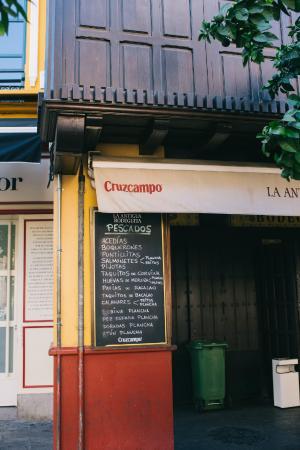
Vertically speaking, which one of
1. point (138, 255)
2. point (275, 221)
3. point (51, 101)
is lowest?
point (138, 255)

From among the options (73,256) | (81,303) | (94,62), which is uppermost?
(94,62)

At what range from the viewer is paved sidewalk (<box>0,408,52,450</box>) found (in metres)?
6.35

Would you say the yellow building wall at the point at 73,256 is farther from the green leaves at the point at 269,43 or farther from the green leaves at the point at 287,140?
the green leaves at the point at 287,140

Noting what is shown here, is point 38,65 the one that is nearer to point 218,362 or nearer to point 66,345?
point 66,345

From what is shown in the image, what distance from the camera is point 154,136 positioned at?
560 centimetres

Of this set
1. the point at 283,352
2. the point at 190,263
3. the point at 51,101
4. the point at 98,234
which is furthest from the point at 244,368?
the point at 51,101

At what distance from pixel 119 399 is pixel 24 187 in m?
4.08

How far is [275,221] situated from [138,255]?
141 inches

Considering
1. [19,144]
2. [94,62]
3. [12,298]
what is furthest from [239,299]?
[94,62]

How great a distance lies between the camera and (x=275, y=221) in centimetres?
853

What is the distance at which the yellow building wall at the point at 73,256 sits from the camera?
18.2ft

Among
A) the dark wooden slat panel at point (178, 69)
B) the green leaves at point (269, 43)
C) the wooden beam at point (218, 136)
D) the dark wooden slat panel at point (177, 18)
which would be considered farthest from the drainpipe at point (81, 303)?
the green leaves at point (269, 43)

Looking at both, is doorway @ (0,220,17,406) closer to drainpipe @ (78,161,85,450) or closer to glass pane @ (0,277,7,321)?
glass pane @ (0,277,7,321)

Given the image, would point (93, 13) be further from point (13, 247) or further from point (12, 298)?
point (12, 298)
